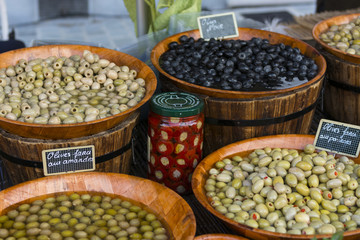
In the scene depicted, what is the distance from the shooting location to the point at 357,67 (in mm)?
2266

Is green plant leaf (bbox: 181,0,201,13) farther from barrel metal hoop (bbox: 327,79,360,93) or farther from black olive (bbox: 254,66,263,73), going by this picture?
barrel metal hoop (bbox: 327,79,360,93)

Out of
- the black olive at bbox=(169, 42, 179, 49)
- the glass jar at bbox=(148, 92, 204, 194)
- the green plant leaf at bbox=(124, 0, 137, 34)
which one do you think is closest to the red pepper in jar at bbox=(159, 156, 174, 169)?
the glass jar at bbox=(148, 92, 204, 194)

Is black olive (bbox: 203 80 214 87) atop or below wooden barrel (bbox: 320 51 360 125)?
atop

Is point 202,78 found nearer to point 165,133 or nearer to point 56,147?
point 165,133

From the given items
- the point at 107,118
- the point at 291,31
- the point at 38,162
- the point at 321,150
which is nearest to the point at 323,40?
the point at 291,31

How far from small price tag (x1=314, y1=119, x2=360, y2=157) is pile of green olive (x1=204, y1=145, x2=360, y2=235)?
0.05 metres

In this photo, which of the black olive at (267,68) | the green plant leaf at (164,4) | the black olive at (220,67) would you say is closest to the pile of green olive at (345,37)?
the black olive at (267,68)

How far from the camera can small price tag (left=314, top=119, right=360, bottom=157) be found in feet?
6.31

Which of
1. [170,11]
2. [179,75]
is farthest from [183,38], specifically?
[179,75]

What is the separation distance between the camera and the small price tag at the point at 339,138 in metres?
1.92

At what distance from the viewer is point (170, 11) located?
2785 millimetres

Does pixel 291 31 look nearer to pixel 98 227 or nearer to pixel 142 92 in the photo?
pixel 142 92

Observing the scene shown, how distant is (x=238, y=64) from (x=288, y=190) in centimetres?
74

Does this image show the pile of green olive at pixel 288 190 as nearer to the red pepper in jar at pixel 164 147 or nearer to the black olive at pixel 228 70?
the red pepper in jar at pixel 164 147
